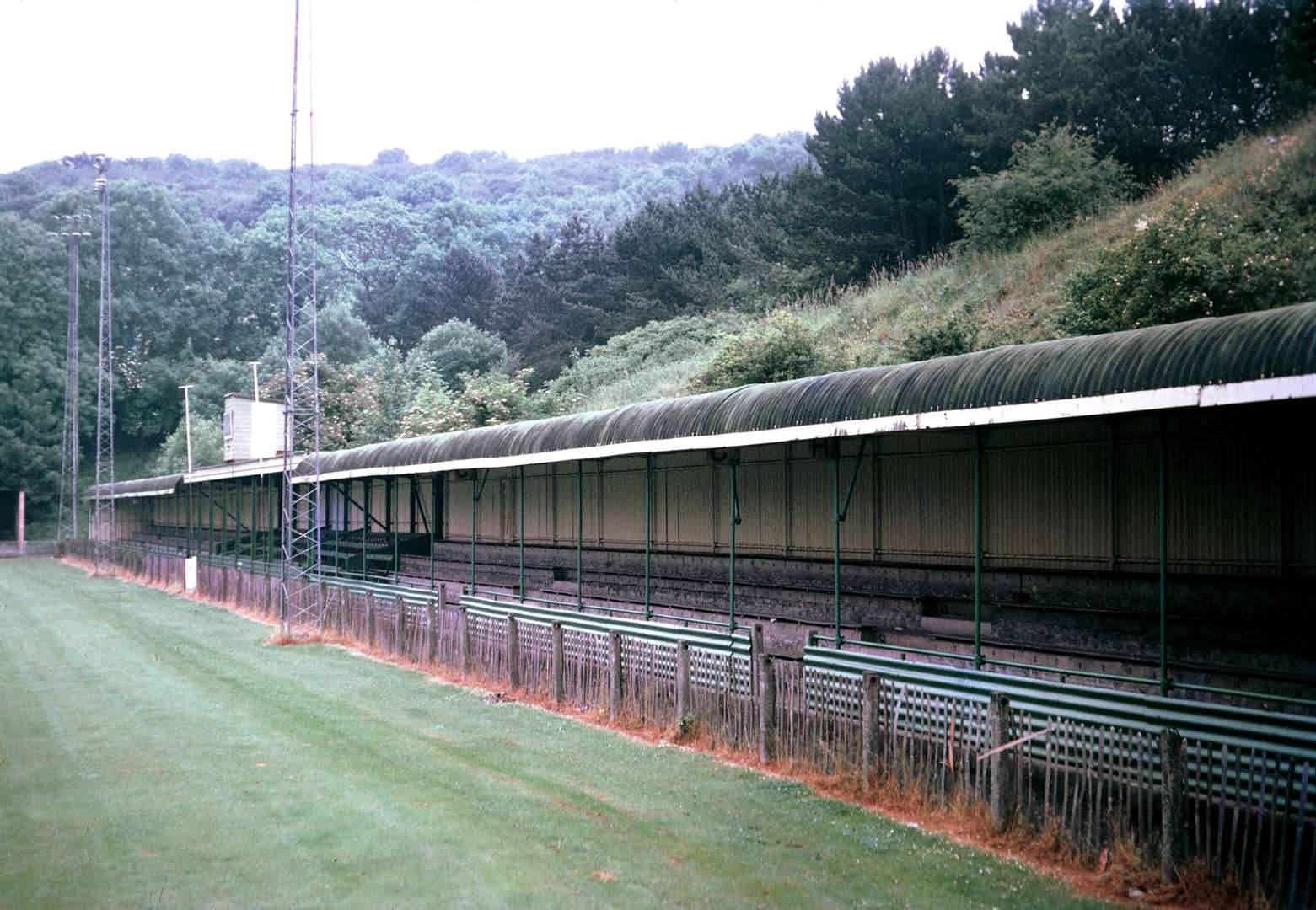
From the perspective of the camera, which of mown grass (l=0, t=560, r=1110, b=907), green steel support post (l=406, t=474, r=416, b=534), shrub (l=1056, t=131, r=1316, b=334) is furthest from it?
green steel support post (l=406, t=474, r=416, b=534)

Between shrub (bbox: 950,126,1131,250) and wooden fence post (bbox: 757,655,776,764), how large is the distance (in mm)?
25516

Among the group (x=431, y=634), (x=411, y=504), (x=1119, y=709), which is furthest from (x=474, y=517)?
(x=1119, y=709)

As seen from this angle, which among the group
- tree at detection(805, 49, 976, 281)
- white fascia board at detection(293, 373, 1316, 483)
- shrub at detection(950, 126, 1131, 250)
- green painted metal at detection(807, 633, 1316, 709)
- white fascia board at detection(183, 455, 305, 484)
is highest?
tree at detection(805, 49, 976, 281)

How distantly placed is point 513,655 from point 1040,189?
2415cm

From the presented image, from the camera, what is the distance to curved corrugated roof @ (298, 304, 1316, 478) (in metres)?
8.63

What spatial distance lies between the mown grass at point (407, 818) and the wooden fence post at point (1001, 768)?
0.39 metres

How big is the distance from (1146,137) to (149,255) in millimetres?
73665

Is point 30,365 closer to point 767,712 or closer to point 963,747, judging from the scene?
point 767,712

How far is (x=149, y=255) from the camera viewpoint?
8481cm

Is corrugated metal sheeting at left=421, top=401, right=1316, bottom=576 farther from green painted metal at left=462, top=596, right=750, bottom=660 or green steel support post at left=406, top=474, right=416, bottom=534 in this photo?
green steel support post at left=406, top=474, right=416, bottom=534

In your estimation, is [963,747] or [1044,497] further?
[1044,497]

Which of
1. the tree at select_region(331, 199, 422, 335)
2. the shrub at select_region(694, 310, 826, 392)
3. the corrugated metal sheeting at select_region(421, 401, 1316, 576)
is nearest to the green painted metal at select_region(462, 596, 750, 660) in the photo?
the corrugated metal sheeting at select_region(421, 401, 1316, 576)

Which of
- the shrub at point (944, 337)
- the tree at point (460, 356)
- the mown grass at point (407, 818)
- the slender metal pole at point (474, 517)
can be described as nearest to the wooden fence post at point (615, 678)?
the mown grass at point (407, 818)

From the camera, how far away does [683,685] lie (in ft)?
38.5
